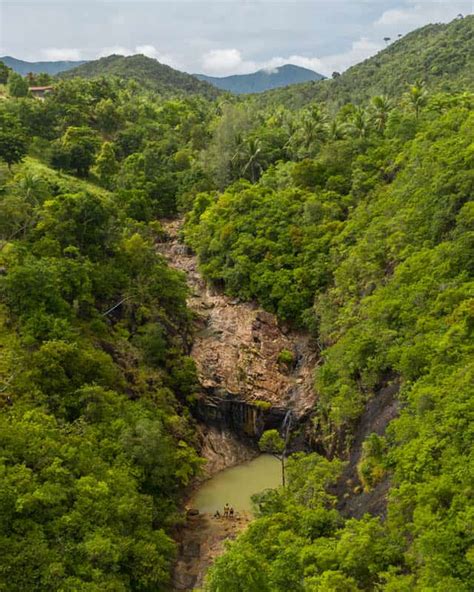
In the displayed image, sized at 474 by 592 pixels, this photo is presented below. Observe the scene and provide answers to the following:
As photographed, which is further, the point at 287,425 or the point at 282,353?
the point at 282,353

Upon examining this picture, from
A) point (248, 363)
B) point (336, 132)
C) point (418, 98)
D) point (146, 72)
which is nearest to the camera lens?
point (248, 363)

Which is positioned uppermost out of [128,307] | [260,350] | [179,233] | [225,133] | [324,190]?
[225,133]

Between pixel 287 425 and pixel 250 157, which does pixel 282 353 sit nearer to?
pixel 287 425

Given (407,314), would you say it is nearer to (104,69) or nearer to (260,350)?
(260,350)

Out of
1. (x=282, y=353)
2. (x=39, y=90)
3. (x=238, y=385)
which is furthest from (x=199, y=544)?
(x=39, y=90)

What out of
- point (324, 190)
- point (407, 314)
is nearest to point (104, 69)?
point (324, 190)

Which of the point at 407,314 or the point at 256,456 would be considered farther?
the point at 256,456
